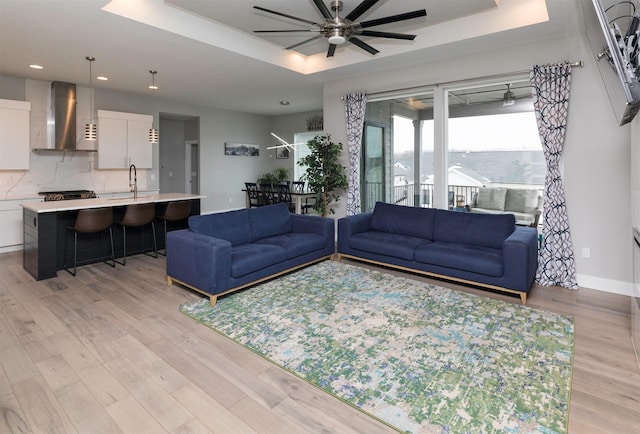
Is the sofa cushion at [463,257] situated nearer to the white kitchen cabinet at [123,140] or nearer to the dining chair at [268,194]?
the dining chair at [268,194]

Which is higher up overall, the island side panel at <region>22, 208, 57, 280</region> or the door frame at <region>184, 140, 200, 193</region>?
the door frame at <region>184, 140, 200, 193</region>

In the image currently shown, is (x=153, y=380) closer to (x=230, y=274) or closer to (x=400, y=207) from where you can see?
(x=230, y=274)

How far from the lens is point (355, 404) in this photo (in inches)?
79.4

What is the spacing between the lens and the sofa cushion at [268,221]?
4573 millimetres

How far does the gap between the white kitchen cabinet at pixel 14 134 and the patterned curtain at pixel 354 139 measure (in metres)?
5.17

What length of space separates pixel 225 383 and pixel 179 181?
28.2ft

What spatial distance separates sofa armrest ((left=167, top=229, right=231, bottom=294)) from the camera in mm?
3439

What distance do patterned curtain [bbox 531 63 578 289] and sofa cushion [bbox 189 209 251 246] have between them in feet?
11.7

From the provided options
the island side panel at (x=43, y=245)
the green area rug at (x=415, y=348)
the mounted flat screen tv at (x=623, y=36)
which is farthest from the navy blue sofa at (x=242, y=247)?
the mounted flat screen tv at (x=623, y=36)

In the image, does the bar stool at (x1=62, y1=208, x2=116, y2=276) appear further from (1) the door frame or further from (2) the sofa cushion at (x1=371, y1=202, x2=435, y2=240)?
(1) the door frame

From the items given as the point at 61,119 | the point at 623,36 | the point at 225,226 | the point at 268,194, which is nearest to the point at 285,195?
the point at 268,194

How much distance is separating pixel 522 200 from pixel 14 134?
25.1ft

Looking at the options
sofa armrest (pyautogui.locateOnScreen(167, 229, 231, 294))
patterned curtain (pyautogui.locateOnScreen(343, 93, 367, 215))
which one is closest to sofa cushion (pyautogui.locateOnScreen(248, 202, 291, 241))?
sofa armrest (pyautogui.locateOnScreen(167, 229, 231, 294))

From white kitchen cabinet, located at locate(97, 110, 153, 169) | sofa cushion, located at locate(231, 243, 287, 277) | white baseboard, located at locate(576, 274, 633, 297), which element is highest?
white kitchen cabinet, located at locate(97, 110, 153, 169)
